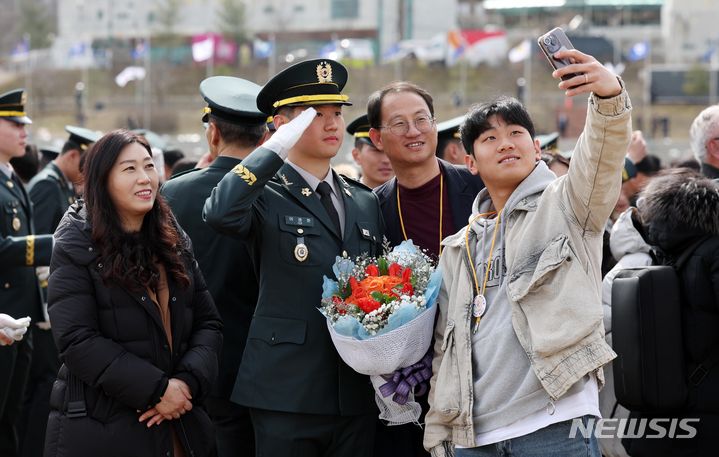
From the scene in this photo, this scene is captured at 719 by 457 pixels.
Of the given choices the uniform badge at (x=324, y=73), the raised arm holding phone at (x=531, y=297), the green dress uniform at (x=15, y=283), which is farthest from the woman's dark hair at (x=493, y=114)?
the green dress uniform at (x=15, y=283)

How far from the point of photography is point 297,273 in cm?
417

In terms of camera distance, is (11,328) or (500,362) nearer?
(500,362)

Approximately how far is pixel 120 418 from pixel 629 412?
7.87ft

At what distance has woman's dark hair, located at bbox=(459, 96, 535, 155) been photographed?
12.8ft

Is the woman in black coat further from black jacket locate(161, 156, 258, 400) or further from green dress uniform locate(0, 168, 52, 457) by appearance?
green dress uniform locate(0, 168, 52, 457)

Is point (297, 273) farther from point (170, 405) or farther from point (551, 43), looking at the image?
point (551, 43)

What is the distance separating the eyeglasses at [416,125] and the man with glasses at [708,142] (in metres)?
1.77

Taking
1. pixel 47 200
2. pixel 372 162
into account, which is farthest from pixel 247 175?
pixel 47 200

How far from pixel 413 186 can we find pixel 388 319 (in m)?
1.15

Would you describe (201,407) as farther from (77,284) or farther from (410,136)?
(410,136)

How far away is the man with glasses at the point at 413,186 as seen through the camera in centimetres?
466

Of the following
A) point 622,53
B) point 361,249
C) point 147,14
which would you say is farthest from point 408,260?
point 147,14

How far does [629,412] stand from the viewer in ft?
16.8

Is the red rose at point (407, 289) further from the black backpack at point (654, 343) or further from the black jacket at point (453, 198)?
the black backpack at point (654, 343)
